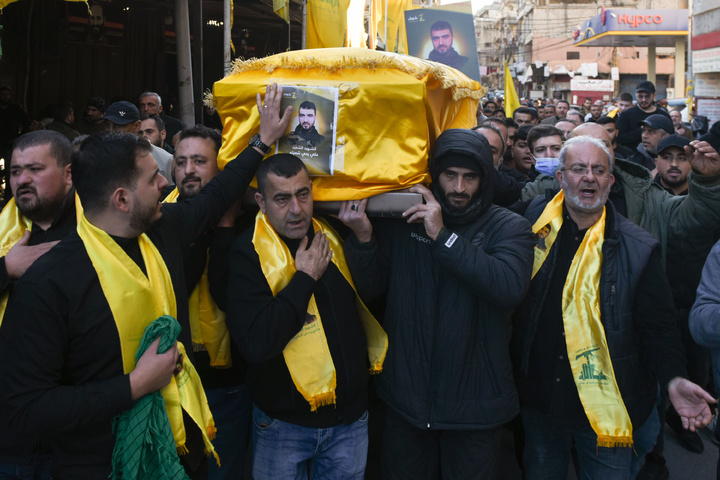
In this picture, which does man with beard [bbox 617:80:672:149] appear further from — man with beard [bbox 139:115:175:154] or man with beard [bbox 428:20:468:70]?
man with beard [bbox 139:115:175:154]

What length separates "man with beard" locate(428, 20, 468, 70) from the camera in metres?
8.24

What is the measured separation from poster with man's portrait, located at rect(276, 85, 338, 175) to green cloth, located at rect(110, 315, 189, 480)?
3.26 feet

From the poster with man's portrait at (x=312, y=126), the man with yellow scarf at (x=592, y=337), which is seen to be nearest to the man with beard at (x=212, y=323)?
the poster with man's portrait at (x=312, y=126)

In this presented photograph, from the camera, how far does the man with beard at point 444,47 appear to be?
824 centimetres

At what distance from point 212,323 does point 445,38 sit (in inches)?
264

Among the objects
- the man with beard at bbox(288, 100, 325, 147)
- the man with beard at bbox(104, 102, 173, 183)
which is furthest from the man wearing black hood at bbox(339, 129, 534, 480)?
the man with beard at bbox(104, 102, 173, 183)

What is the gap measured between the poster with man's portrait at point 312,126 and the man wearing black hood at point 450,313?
25cm

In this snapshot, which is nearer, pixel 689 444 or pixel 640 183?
pixel 640 183

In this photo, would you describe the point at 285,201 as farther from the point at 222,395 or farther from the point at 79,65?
the point at 79,65

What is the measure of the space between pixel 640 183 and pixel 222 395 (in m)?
2.57

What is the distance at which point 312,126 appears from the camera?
2.70 m

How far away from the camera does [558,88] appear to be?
150ft

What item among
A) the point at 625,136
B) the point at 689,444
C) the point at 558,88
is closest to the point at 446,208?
the point at 689,444

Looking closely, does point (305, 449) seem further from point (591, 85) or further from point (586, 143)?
point (591, 85)
